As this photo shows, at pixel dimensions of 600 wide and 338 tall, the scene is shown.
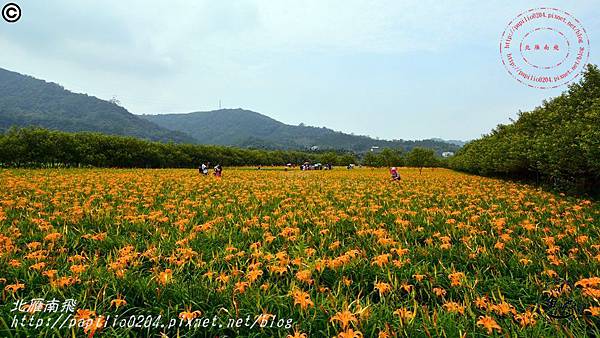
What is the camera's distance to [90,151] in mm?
36250

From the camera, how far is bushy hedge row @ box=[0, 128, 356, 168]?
2986 centimetres

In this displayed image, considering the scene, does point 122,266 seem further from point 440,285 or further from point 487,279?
point 487,279

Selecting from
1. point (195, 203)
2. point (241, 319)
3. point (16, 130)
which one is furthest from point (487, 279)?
point (16, 130)

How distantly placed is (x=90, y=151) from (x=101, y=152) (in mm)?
2191

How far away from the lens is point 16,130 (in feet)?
101

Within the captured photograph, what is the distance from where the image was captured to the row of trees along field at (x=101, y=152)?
3008cm

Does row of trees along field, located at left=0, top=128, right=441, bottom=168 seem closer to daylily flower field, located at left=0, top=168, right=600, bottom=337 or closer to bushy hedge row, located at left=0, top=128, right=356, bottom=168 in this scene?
bushy hedge row, located at left=0, top=128, right=356, bottom=168

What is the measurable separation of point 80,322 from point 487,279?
4.26m

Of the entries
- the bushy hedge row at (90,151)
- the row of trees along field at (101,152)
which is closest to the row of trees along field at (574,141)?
the row of trees along field at (101,152)

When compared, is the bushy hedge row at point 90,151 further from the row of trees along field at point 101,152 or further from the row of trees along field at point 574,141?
the row of trees along field at point 574,141

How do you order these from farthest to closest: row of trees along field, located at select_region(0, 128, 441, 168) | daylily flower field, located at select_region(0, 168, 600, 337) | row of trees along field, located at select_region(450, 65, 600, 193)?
row of trees along field, located at select_region(0, 128, 441, 168) < row of trees along field, located at select_region(450, 65, 600, 193) < daylily flower field, located at select_region(0, 168, 600, 337)

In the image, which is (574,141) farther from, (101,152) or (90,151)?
(101,152)

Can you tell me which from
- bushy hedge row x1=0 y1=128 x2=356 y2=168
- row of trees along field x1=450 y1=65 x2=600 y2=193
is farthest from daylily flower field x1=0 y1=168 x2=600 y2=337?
bushy hedge row x1=0 y1=128 x2=356 y2=168

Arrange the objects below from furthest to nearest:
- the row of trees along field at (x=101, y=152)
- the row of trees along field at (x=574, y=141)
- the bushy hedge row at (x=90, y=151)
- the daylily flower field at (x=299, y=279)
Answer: the row of trees along field at (x=101, y=152)
the bushy hedge row at (x=90, y=151)
the row of trees along field at (x=574, y=141)
the daylily flower field at (x=299, y=279)
